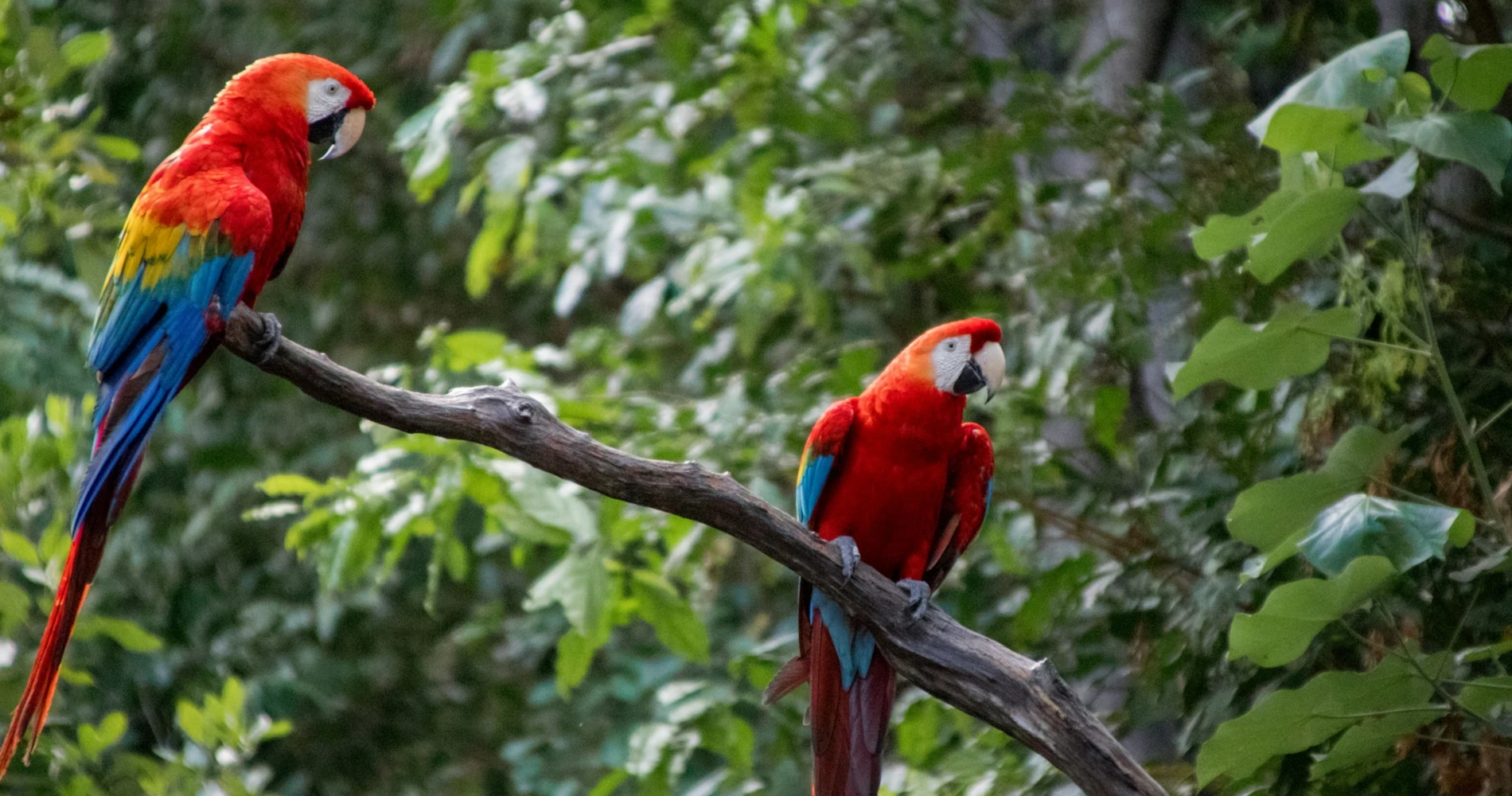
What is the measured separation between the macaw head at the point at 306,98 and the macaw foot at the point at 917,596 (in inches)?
34.7

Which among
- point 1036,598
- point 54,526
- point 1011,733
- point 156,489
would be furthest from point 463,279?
point 1011,733

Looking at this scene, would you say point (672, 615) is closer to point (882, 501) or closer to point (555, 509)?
point (555, 509)

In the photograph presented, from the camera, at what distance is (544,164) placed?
269 centimetres

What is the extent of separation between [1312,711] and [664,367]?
86.9 inches

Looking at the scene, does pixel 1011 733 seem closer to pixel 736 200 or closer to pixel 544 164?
pixel 736 200

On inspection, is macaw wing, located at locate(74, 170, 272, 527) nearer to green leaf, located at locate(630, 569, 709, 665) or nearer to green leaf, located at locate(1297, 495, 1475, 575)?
green leaf, located at locate(630, 569, 709, 665)

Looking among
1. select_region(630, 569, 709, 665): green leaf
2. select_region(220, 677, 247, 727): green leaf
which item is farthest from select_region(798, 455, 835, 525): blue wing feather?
select_region(220, 677, 247, 727): green leaf

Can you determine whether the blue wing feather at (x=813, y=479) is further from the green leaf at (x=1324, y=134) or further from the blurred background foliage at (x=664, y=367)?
the green leaf at (x=1324, y=134)

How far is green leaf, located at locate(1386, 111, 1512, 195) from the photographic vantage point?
1357mm

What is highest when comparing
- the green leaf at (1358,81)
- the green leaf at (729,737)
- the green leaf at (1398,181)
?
the green leaf at (1358,81)

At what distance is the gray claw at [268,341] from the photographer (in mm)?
1382

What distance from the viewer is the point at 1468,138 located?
1.37 meters

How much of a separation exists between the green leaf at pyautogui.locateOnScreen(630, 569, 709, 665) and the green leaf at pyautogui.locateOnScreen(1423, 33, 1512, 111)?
128 centimetres

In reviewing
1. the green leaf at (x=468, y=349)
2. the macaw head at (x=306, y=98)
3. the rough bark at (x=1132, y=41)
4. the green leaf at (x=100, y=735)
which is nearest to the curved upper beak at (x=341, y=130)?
the macaw head at (x=306, y=98)
